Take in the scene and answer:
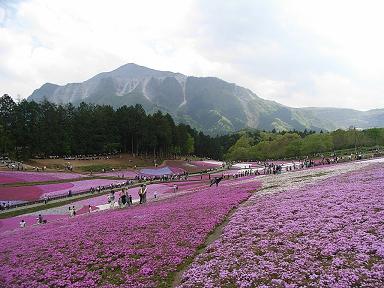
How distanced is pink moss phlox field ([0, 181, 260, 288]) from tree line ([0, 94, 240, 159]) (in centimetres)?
8415

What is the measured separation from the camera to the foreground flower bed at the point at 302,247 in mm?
15773

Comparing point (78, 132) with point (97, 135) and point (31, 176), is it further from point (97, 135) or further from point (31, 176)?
point (31, 176)

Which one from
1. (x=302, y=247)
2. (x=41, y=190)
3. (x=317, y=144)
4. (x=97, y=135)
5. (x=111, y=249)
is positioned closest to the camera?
(x=302, y=247)

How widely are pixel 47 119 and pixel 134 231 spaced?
347 feet

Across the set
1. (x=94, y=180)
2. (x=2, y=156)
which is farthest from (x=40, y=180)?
(x=2, y=156)

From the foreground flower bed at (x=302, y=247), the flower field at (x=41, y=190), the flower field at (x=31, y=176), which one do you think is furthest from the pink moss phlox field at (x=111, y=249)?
the flower field at (x=31, y=176)

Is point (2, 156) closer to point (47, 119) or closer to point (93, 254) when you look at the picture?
point (47, 119)

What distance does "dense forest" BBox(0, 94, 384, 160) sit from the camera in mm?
115250

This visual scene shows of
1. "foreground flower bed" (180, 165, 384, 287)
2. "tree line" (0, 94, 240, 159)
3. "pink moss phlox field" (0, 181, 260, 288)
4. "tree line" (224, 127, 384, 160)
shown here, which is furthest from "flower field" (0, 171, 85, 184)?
"tree line" (224, 127, 384, 160)

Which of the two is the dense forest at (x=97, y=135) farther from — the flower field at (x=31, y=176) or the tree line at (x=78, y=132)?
the flower field at (x=31, y=176)

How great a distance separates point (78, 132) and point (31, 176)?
184 feet

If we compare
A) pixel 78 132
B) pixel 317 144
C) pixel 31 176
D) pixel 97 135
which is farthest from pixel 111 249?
pixel 317 144

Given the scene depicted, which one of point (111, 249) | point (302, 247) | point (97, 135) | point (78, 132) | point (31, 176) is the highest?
point (78, 132)

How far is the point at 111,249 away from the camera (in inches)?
942
